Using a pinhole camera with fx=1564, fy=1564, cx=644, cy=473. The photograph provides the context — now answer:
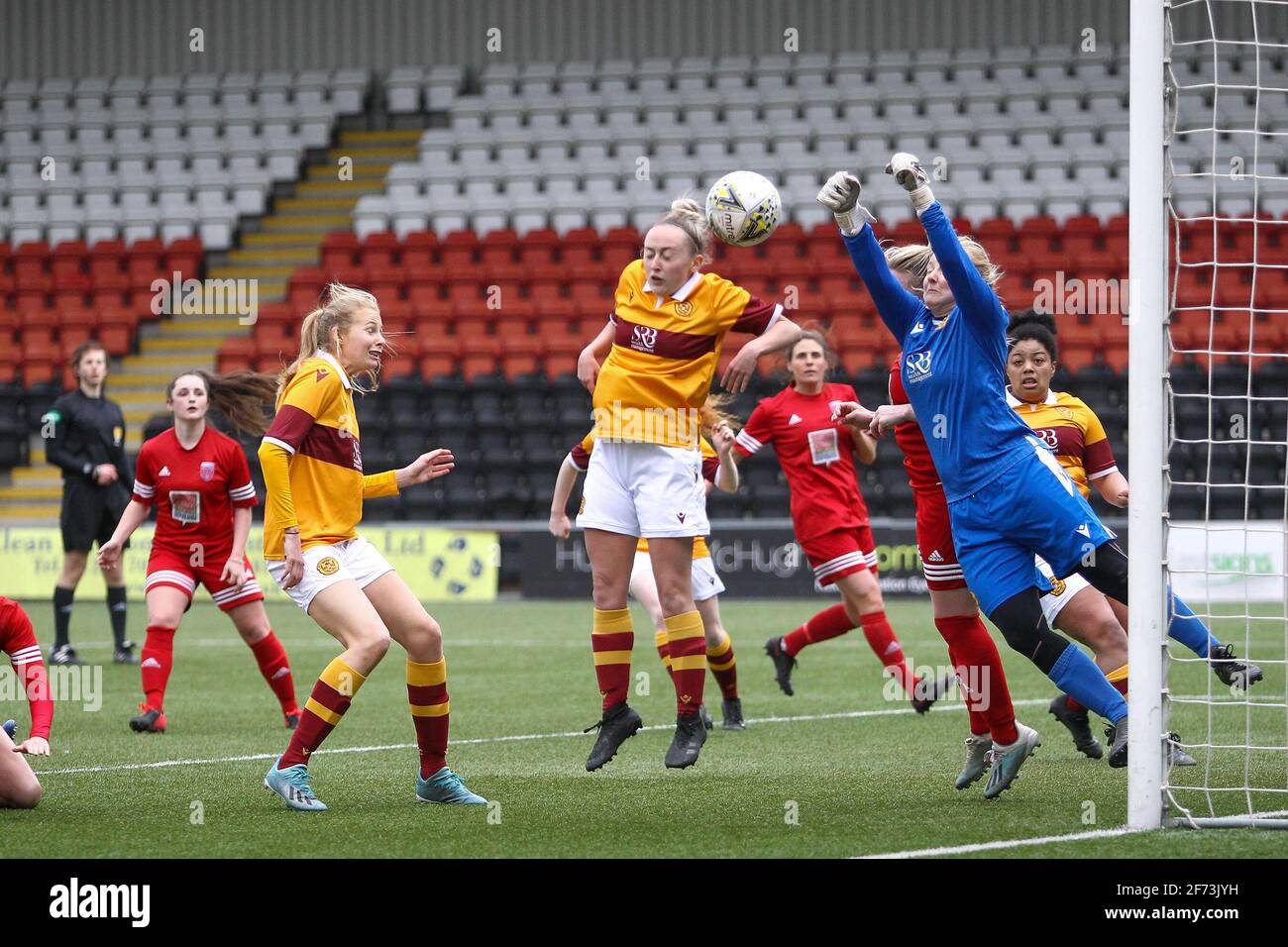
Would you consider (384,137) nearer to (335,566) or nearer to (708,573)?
(708,573)

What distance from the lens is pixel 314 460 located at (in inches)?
227

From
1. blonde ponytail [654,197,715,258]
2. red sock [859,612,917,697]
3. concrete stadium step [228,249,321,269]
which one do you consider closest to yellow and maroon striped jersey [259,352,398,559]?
blonde ponytail [654,197,715,258]

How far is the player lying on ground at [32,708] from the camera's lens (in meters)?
5.49

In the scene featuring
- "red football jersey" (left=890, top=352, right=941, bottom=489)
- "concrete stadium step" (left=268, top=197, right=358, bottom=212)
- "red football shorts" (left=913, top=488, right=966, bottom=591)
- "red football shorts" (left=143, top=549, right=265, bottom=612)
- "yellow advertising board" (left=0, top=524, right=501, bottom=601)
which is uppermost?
"concrete stadium step" (left=268, top=197, right=358, bottom=212)

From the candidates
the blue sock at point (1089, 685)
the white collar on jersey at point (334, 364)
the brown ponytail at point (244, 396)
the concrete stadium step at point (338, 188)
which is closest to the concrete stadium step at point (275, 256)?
the concrete stadium step at point (338, 188)

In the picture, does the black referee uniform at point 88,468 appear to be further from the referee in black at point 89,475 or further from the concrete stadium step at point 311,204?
the concrete stadium step at point 311,204

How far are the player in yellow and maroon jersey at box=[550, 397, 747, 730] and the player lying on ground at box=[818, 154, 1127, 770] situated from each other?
5.48 feet

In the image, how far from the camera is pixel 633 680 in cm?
1052

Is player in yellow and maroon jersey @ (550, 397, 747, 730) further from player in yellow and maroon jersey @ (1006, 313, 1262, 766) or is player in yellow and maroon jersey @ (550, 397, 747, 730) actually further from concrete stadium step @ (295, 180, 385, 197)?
concrete stadium step @ (295, 180, 385, 197)

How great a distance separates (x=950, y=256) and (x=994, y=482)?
800mm

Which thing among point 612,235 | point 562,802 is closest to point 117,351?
point 612,235

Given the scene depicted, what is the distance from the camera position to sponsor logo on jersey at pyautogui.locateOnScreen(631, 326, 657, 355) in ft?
20.2

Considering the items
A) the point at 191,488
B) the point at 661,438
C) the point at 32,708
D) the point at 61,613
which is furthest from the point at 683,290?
the point at 61,613

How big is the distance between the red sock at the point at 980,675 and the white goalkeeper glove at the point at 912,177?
1697 mm
